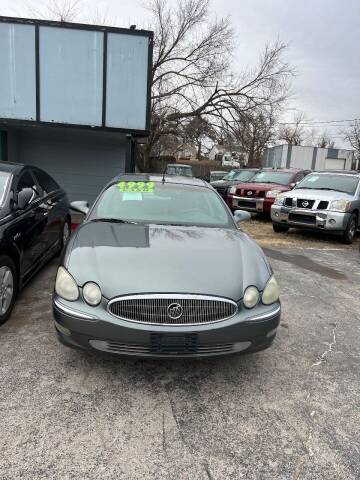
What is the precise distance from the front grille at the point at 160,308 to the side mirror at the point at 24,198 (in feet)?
7.19

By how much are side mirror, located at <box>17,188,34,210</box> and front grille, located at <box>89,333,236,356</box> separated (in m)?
2.21

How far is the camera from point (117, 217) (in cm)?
410

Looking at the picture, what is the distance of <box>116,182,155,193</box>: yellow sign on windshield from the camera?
4582 mm

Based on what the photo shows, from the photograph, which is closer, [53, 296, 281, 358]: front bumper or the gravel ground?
the gravel ground

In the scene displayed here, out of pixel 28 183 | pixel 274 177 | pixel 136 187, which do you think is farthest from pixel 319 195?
pixel 28 183

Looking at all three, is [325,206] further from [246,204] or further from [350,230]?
[246,204]

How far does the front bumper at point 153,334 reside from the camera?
2.74 m

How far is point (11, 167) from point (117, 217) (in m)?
1.77

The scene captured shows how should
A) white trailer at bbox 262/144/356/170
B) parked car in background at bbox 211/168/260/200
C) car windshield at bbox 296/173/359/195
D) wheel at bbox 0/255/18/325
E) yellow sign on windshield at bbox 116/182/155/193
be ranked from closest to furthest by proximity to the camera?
wheel at bbox 0/255/18/325, yellow sign on windshield at bbox 116/182/155/193, car windshield at bbox 296/173/359/195, parked car in background at bbox 211/168/260/200, white trailer at bbox 262/144/356/170

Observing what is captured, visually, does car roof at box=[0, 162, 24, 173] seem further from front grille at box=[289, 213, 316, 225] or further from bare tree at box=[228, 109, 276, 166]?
bare tree at box=[228, 109, 276, 166]

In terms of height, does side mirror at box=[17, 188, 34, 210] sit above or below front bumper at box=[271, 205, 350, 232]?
above

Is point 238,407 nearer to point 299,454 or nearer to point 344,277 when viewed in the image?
point 299,454

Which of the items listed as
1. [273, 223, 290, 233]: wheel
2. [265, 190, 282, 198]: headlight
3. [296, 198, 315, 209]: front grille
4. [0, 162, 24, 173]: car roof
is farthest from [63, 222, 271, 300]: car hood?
[265, 190, 282, 198]: headlight

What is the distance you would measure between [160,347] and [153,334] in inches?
4.3
